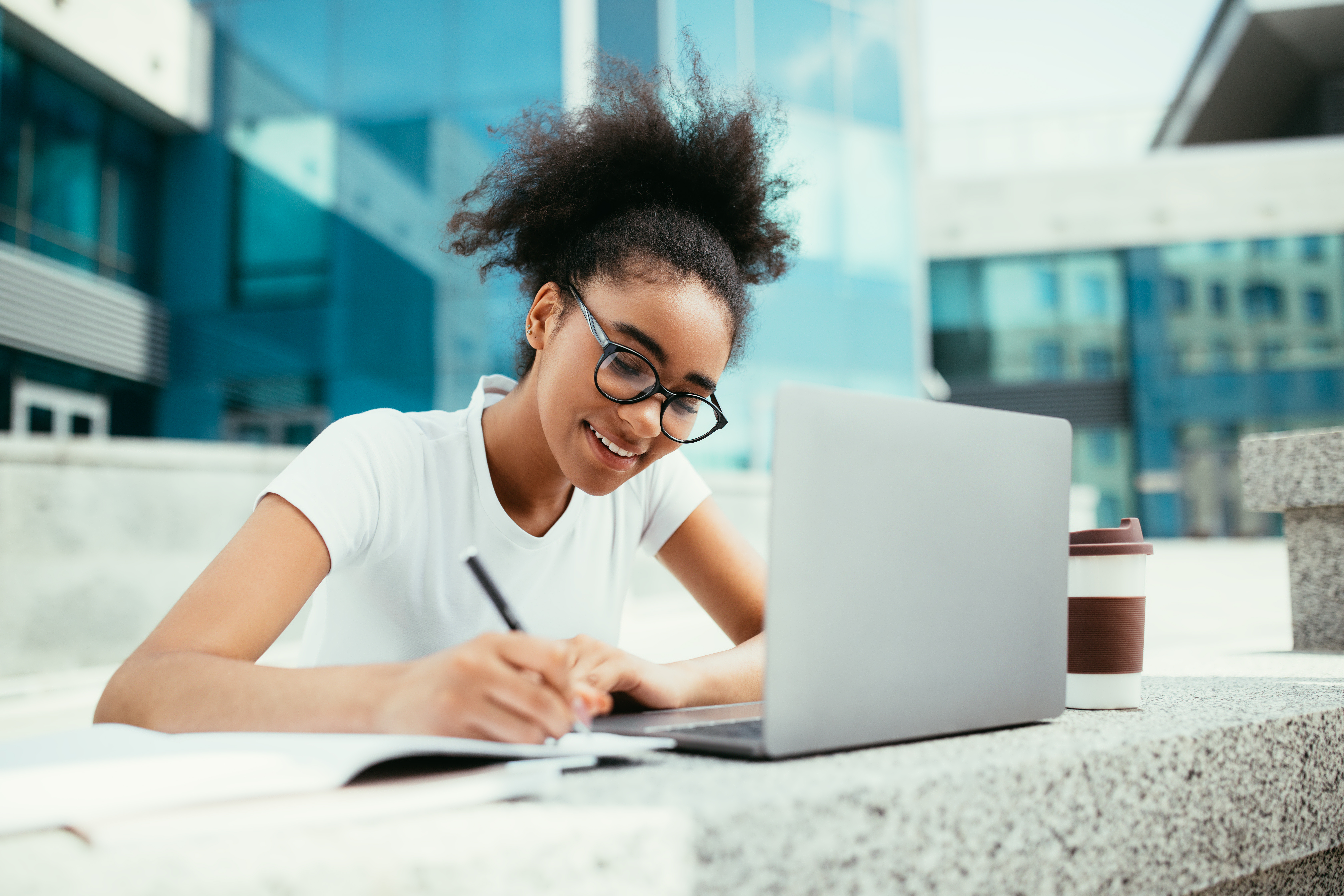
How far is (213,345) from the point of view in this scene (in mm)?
11555

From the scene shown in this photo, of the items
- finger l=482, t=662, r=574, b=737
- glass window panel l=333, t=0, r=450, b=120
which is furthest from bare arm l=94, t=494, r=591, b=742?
glass window panel l=333, t=0, r=450, b=120

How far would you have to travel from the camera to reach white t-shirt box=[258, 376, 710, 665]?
4.99ft

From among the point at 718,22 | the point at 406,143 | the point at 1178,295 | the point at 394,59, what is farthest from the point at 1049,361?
the point at 394,59

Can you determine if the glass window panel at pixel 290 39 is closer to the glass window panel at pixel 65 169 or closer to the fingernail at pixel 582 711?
the glass window panel at pixel 65 169

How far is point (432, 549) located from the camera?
1.63 m

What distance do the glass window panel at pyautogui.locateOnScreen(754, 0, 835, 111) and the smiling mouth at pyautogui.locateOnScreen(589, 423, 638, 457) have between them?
35.8 ft

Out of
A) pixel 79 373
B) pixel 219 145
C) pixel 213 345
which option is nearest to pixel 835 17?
pixel 219 145

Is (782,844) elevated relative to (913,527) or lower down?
lower down

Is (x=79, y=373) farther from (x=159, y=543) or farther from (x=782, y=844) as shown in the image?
(x=782, y=844)

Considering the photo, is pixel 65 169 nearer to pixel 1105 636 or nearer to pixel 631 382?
pixel 631 382

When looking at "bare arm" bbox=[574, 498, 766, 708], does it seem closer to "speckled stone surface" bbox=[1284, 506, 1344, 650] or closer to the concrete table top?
the concrete table top

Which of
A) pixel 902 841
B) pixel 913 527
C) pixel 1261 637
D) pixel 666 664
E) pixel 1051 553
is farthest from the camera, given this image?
pixel 1261 637

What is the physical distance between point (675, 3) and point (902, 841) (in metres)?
11.7

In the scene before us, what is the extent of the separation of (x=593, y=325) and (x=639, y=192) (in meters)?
0.34
